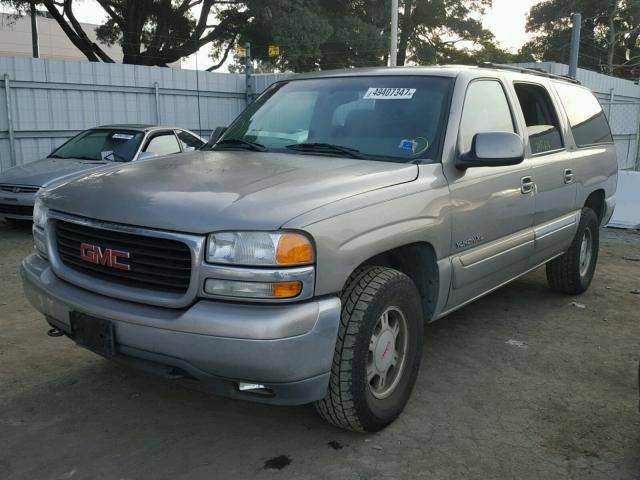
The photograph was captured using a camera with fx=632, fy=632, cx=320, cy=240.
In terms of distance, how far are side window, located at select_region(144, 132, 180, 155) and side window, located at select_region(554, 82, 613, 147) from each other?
5573 millimetres

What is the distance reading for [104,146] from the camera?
9156mm

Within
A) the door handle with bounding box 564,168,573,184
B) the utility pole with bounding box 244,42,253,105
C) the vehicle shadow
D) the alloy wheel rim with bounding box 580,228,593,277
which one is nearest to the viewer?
the vehicle shadow

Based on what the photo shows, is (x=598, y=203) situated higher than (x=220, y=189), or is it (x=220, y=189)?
(x=220, y=189)

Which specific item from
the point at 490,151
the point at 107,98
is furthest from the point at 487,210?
the point at 107,98

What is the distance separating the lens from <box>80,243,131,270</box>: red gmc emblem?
2803 millimetres

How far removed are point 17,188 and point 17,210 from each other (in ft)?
0.95

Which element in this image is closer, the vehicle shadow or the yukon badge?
the vehicle shadow

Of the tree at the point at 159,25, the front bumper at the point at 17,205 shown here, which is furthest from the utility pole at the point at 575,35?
the tree at the point at 159,25

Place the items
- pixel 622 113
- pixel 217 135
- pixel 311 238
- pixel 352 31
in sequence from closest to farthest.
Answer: pixel 311 238, pixel 217 135, pixel 622 113, pixel 352 31

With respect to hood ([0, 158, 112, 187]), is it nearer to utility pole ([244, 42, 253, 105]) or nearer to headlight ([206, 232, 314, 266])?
utility pole ([244, 42, 253, 105])

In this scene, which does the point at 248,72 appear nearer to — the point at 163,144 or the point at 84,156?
the point at 163,144

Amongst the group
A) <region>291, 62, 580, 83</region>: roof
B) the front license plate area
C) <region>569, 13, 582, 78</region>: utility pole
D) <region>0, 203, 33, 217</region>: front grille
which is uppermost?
<region>569, 13, 582, 78</region>: utility pole

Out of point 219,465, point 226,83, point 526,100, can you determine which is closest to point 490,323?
point 526,100

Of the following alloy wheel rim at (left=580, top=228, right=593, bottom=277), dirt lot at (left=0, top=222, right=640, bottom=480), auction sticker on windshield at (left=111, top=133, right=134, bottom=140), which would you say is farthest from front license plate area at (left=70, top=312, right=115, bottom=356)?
auction sticker on windshield at (left=111, top=133, right=134, bottom=140)
